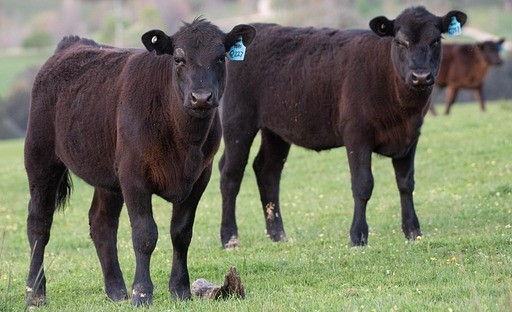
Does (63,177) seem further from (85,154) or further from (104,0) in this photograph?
(104,0)

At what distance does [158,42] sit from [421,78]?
11.5ft

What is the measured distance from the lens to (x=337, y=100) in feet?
40.8

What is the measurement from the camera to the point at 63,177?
34.9ft

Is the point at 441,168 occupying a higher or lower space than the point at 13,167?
higher

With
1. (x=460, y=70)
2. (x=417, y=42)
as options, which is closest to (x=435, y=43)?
(x=417, y=42)

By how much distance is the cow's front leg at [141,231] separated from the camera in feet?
29.1

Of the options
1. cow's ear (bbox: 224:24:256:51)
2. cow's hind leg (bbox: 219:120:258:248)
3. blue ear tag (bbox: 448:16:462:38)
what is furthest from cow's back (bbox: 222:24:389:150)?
cow's ear (bbox: 224:24:256:51)

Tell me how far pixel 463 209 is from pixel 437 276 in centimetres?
517

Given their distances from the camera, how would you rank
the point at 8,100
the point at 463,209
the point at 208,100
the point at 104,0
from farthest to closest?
the point at 104,0, the point at 8,100, the point at 463,209, the point at 208,100

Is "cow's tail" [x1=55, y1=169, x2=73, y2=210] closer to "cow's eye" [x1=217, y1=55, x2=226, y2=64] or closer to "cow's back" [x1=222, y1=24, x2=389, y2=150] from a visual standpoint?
"cow's eye" [x1=217, y1=55, x2=226, y2=64]

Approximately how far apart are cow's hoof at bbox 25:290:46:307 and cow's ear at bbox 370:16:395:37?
17.2 feet

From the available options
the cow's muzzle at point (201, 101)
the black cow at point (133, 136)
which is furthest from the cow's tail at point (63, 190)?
the cow's muzzle at point (201, 101)

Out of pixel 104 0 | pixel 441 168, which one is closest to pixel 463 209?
pixel 441 168

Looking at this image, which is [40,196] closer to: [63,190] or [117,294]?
[63,190]
